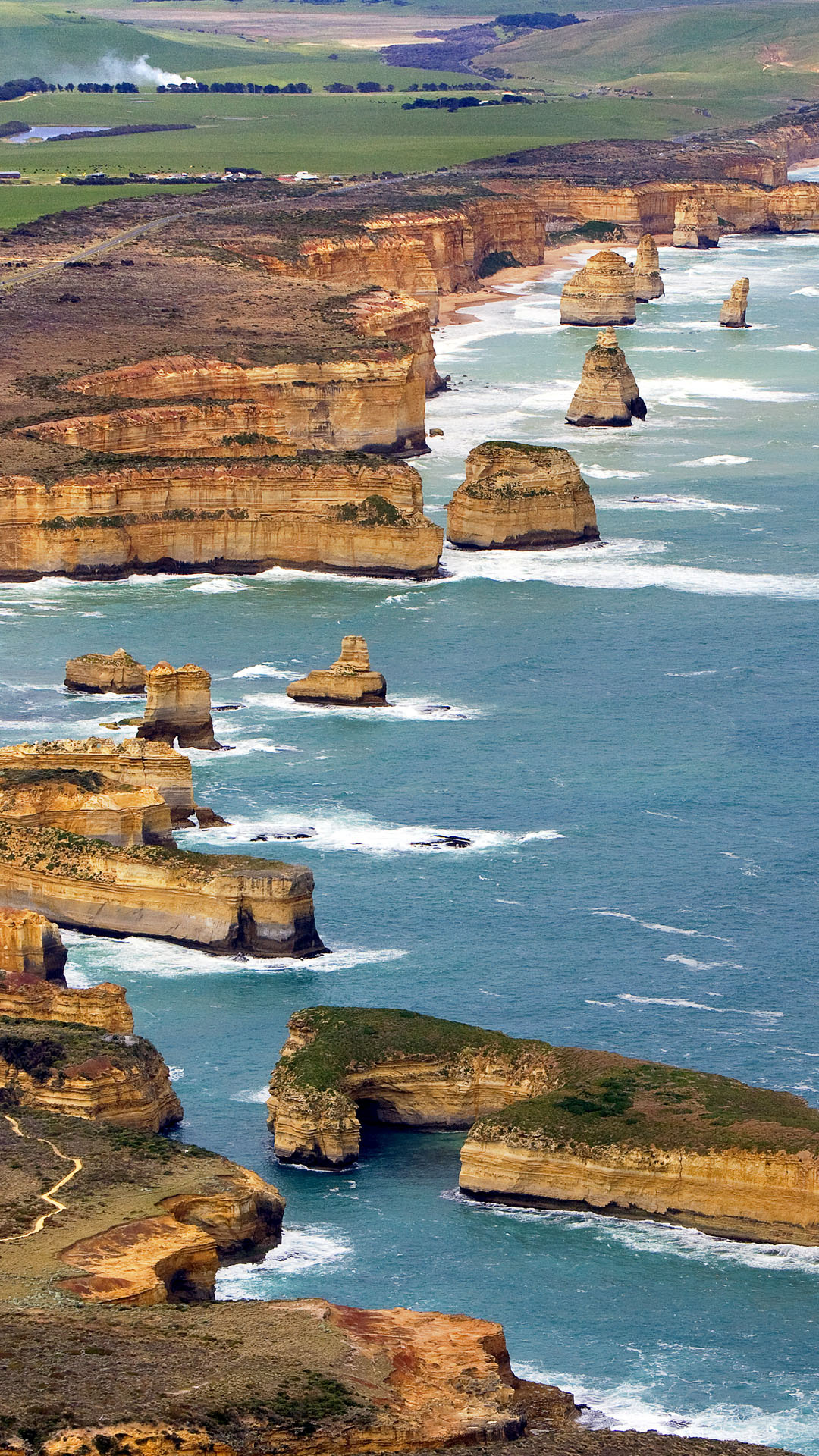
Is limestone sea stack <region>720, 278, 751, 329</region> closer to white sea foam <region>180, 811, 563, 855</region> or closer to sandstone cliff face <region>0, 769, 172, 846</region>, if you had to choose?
white sea foam <region>180, 811, 563, 855</region>

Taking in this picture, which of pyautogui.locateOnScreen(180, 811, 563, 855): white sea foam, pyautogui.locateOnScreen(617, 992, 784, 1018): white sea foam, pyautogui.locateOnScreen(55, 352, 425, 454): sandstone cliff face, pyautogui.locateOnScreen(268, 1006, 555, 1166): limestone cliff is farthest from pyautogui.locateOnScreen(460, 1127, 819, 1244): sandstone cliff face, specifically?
pyautogui.locateOnScreen(55, 352, 425, 454): sandstone cliff face

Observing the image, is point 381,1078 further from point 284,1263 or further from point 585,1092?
point 284,1263

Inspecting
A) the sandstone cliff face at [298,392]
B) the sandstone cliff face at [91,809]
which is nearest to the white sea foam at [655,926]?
the sandstone cliff face at [91,809]

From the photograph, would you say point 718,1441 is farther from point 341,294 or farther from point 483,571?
point 341,294

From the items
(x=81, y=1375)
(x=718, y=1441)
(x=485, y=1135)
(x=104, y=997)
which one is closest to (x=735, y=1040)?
(x=485, y=1135)

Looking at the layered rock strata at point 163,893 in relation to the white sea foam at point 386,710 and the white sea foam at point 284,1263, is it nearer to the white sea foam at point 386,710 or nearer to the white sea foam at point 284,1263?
the white sea foam at point 284,1263
